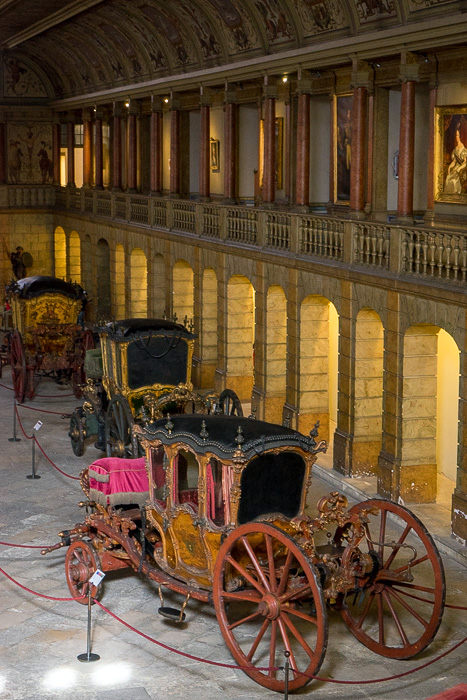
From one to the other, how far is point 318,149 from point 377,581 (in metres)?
13.5

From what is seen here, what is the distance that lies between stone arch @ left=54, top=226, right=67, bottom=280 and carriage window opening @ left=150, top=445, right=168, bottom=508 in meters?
29.5

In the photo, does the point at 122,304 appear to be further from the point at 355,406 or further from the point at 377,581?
the point at 377,581

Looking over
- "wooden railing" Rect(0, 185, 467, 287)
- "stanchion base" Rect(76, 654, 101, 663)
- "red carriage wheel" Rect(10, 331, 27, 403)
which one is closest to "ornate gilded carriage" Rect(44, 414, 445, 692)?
"stanchion base" Rect(76, 654, 101, 663)

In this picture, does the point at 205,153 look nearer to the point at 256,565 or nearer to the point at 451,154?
the point at 451,154

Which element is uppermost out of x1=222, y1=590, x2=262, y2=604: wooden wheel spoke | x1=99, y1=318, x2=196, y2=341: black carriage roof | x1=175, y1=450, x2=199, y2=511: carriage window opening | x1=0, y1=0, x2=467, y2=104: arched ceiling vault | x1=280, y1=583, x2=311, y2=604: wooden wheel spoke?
x1=0, y1=0, x2=467, y2=104: arched ceiling vault

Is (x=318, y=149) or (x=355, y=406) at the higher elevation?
(x=318, y=149)

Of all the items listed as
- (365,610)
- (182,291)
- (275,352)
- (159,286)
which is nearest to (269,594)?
(365,610)

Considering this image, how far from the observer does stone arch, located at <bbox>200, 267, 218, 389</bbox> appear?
2586cm

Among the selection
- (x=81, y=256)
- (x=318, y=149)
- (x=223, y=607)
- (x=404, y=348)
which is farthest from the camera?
(x=81, y=256)

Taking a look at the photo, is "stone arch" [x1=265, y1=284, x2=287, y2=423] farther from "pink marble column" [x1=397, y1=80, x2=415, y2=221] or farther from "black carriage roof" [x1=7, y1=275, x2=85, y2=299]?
"black carriage roof" [x1=7, y1=275, x2=85, y2=299]

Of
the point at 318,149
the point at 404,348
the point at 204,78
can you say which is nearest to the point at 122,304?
the point at 204,78

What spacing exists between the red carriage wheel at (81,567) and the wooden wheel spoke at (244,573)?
2316mm

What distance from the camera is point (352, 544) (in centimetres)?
1070

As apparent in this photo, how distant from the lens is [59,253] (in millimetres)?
41281
